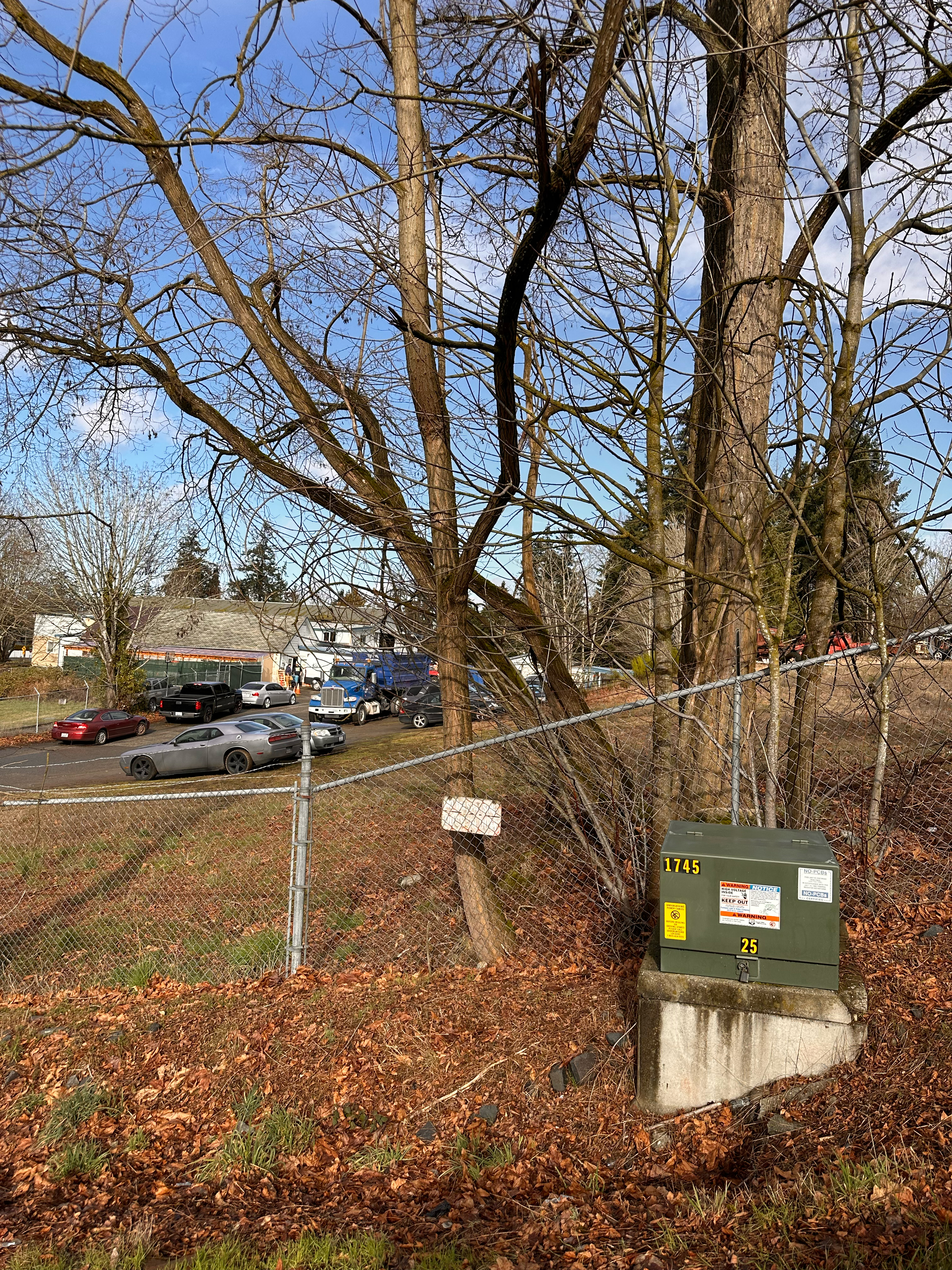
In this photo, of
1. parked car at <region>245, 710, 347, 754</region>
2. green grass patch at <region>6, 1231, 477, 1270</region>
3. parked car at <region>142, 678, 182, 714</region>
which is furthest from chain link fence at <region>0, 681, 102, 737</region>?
green grass patch at <region>6, 1231, 477, 1270</region>

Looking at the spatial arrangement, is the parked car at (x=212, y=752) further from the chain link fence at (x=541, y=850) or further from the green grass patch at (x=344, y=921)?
the green grass patch at (x=344, y=921)

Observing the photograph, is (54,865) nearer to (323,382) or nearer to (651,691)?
(323,382)

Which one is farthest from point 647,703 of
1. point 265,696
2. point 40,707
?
point 265,696

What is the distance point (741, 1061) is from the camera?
3.47m

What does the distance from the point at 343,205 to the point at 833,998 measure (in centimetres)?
540

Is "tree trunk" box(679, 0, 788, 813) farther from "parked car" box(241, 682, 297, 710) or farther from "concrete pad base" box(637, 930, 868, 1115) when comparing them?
"parked car" box(241, 682, 297, 710)

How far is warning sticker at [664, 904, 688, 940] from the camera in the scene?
3.56 m

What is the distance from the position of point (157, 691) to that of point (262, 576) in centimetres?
3200

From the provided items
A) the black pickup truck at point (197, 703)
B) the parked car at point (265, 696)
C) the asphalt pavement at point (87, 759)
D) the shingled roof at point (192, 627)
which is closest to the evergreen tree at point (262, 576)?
the asphalt pavement at point (87, 759)

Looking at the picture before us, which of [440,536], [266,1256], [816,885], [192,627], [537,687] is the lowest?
[266,1256]

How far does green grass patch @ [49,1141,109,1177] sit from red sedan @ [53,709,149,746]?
78.7ft

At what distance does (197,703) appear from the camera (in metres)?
30.1

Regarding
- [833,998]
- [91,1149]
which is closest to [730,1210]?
[833,998]

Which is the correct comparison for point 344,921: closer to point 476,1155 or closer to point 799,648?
point 476,1155
